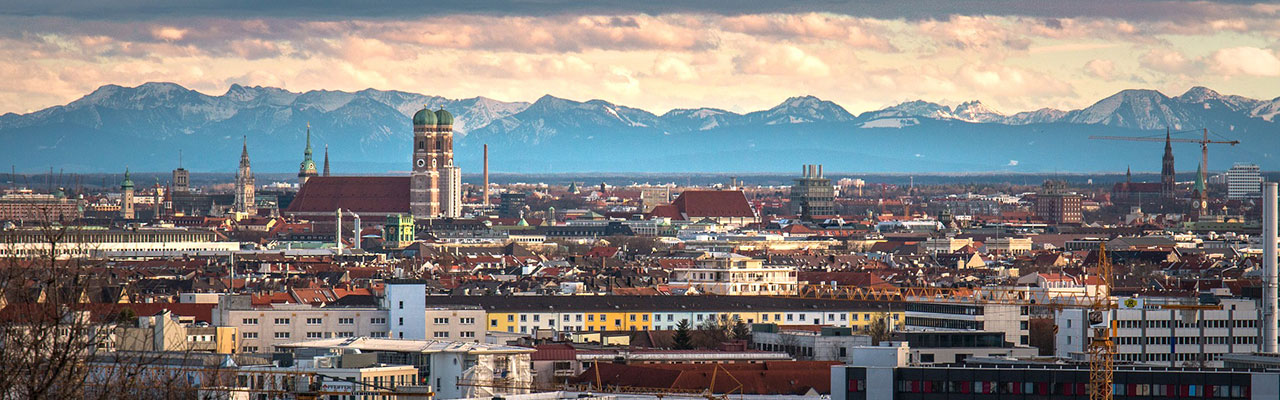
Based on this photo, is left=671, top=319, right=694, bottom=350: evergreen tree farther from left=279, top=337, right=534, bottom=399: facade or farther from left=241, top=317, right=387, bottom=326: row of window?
left=279, top=337, right=534, bottom=399: facade

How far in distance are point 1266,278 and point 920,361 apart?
1154 inches

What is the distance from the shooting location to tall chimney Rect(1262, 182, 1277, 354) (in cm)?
6781

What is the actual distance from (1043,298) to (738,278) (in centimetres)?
2557

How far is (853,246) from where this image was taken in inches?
6978

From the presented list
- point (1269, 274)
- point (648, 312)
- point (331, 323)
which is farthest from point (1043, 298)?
point (331, 323)

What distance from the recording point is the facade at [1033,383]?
41.2 m

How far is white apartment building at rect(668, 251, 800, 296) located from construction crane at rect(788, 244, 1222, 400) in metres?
1.49

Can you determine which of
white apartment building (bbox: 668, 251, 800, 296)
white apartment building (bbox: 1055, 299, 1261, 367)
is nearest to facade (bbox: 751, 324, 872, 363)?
white apartment building (bbox: 1055, 299, 1261, 367)

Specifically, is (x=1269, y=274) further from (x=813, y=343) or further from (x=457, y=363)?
(x=457, y=363)

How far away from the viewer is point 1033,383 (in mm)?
42125

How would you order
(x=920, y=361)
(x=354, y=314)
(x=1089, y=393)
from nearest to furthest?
(x=1089, y=393), (x=920, y=361), (x=354, y=314)

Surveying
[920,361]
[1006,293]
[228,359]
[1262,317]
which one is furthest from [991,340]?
[1006,293]

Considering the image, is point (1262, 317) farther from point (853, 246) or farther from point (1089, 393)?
point (853, 246)

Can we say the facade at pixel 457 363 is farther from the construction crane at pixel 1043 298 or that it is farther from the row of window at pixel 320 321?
the row of window at pixel 320 321
